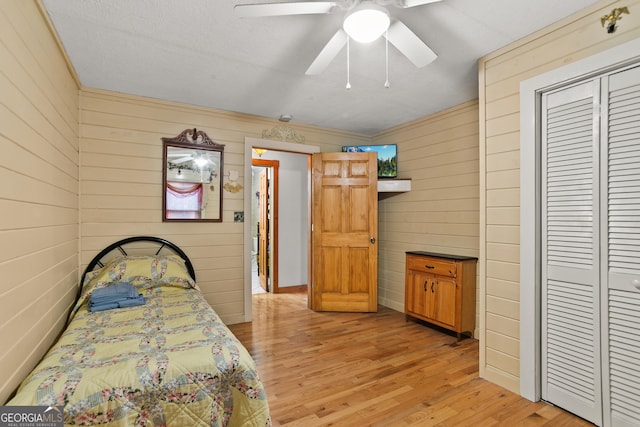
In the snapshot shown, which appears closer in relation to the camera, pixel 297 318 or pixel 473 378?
pixel 473 378

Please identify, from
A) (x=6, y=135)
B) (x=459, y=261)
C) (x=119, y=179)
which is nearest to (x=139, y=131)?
(x=119, y=179)

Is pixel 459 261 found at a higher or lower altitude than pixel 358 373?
higher

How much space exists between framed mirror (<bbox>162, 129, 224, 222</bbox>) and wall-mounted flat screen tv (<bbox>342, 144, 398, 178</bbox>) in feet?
6.22

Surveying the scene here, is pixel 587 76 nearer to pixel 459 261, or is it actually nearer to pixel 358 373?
pixel 459 261

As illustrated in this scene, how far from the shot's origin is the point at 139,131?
3.37m

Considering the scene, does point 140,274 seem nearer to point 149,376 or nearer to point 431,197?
point 149,376

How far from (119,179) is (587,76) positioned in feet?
13.1

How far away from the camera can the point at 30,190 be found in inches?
69.2

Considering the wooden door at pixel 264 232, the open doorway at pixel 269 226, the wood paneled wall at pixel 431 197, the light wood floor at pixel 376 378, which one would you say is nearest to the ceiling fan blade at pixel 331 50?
the wood paneled wall at pixel 431 197

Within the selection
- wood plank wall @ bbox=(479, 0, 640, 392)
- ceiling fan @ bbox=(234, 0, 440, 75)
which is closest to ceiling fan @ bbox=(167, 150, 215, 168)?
ceiling fan @ bbox=(234, 0, 440, 75)

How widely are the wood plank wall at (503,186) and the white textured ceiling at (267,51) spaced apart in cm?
14

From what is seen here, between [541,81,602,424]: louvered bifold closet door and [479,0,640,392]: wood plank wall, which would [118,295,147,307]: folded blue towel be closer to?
[479,0,640,392]: wood plank wall

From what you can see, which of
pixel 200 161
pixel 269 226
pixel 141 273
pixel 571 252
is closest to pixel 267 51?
pixel 200 161

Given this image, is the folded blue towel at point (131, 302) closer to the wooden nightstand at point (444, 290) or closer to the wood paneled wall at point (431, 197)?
the wooden nightstand at point (444, 290)
